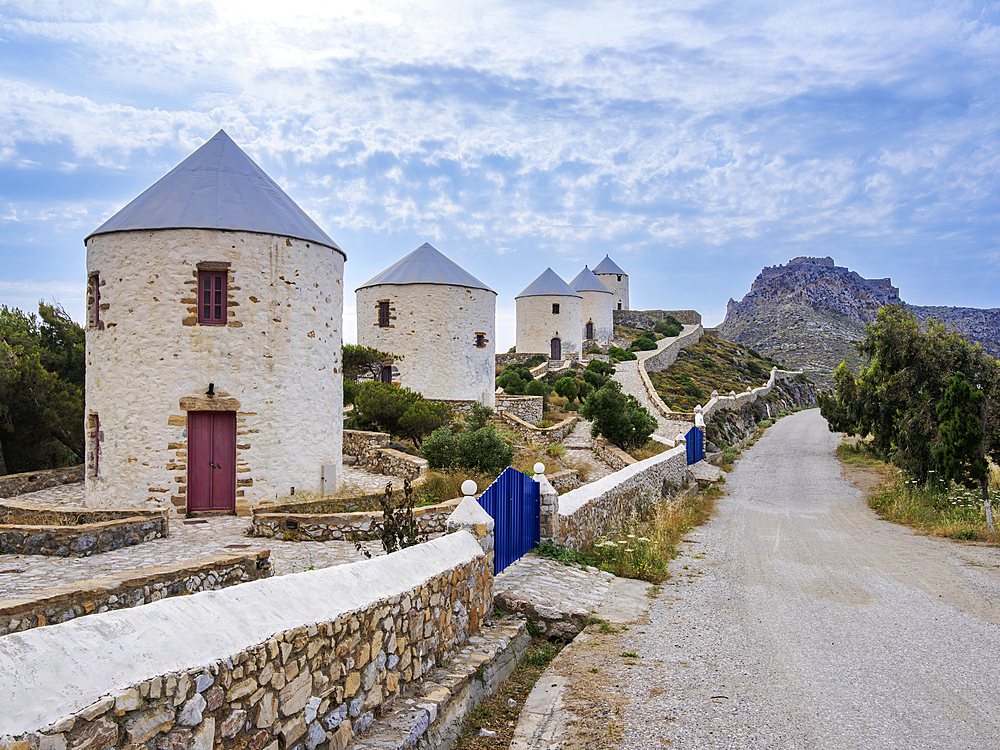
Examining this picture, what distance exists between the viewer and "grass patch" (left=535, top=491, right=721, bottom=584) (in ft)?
31.7

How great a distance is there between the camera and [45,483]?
16484 millimetres

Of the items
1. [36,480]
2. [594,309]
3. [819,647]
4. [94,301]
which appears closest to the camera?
[819,647]

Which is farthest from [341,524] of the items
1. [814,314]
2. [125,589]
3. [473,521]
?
[814,314]

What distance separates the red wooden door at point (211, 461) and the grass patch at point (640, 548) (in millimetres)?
7322

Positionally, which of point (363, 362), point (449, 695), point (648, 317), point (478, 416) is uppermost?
point (648, 317)

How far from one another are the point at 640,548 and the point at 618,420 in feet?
46.5

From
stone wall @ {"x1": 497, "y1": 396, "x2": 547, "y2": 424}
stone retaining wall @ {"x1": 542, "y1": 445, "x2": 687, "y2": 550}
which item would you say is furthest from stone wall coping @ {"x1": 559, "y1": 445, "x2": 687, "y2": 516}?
stone wall @ {"x1": 497, "y1": 396, "x2": 547, "y2": 424}

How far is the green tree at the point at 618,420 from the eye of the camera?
80.9ft

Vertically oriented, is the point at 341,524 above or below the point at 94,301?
below

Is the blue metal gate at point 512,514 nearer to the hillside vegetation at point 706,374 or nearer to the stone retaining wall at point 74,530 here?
the stone retaining wall at point 74,530

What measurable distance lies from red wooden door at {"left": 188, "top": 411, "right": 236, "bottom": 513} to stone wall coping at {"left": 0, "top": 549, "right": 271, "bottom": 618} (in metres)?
5.66

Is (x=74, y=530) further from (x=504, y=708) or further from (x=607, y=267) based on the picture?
(x=607, y=267)

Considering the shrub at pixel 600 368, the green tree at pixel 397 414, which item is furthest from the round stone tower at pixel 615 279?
the green tree at pixel 397 414

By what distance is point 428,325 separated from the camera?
2767cm
